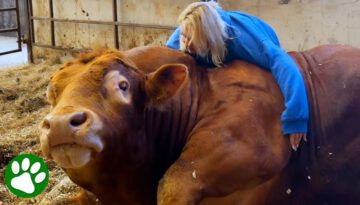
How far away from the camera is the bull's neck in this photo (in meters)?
2.59

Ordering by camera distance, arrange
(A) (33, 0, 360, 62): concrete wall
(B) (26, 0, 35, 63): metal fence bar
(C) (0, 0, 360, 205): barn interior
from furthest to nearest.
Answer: (B) (26, 0, 35, 63): metal fence bar → (A) (33, 0, 360, 62): concrete wall → (C) (0, 0, 360, 205): barn interior

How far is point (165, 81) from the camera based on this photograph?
242 centimetres

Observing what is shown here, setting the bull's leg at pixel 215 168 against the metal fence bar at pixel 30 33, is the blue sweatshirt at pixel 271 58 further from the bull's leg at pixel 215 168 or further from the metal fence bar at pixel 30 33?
the metal fence bar at pixel 30 33

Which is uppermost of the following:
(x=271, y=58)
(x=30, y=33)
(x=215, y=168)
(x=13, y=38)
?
(x=271, y=58)

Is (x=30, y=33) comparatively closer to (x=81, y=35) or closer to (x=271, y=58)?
(x=81, y=35)

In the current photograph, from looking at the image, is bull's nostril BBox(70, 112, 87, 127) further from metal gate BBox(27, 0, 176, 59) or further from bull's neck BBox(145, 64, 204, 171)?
metal gate BBox(27, 0, 176, 59)

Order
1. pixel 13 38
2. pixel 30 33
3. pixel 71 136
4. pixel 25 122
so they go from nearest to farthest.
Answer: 1. pixel 71 136
2. pixel 25 122
3. pixel 30 33
4. pixel 13 38

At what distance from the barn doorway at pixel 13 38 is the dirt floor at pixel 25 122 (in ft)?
2.04

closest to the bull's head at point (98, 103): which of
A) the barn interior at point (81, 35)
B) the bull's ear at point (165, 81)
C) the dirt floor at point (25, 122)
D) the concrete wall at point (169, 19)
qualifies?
the bull's ear at point (165, 81)

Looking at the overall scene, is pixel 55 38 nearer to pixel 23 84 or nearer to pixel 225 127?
pixel 23 84

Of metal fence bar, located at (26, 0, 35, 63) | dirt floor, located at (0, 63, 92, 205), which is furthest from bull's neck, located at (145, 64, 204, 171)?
metal fence bar, located at (26, 0, 35, 63)

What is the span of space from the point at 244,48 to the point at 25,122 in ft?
11.7

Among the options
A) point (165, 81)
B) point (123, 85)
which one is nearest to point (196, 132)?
point (165, 81)

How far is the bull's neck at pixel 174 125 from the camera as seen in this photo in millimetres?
2590
